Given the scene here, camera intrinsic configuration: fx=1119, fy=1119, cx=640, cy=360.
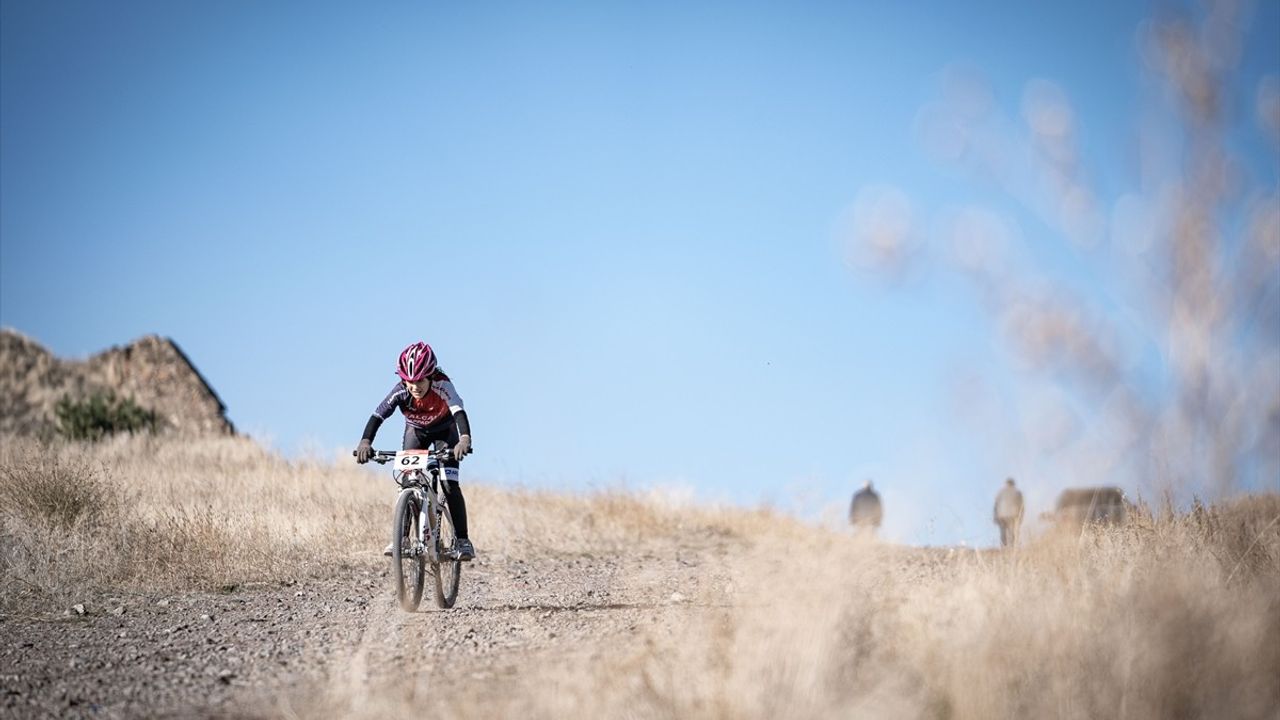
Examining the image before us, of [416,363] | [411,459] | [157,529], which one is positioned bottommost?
[157,529]

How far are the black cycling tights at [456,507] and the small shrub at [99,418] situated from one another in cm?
1708

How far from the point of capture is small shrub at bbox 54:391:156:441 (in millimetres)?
24172

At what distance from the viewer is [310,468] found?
18.5m

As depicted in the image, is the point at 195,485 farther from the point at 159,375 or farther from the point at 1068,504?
the point at 159,375

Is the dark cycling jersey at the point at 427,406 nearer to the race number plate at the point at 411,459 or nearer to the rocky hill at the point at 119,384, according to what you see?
the race number plate at the point at 411,459

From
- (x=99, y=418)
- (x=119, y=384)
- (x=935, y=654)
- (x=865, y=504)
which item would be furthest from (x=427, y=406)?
(x=119, y=384)

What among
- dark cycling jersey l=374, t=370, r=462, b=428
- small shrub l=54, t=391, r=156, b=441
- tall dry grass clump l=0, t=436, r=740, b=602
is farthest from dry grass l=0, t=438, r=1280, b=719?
small shrub l=54, t=391, r=156, b=441

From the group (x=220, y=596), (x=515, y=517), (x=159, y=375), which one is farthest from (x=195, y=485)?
(x=159, y=375)

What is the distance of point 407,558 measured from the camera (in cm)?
884

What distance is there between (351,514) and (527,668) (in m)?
8.79

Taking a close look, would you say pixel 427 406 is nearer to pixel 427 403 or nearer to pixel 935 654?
pixel 427 403

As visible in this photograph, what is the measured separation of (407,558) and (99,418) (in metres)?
19.0

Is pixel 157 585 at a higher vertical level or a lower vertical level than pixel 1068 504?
lower

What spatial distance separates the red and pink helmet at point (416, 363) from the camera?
29.2 feet
